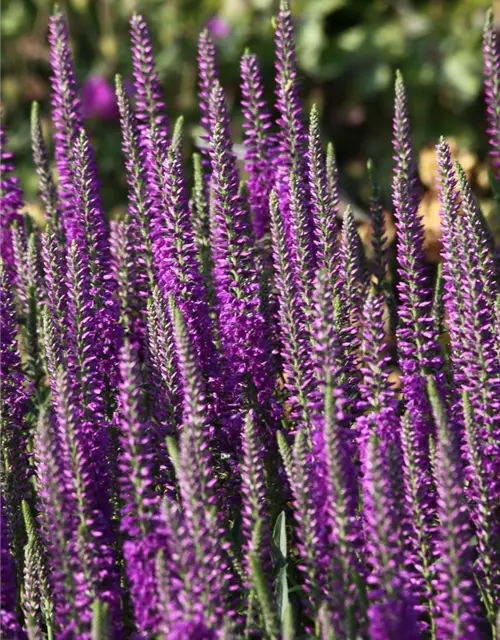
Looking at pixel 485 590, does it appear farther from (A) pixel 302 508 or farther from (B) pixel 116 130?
(B) pixel 116 130

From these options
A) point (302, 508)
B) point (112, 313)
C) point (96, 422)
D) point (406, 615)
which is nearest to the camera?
point (406, 615)

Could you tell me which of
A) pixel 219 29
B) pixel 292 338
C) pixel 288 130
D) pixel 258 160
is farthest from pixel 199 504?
pixel 219 29

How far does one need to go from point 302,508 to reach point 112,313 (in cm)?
96

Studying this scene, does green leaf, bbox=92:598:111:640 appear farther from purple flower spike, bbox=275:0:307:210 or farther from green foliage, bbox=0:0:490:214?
green foliage, bbox=0:0:490:214

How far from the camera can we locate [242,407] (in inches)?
106

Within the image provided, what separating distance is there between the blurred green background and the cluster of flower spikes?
4.60 m

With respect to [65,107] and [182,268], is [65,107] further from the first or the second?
[182,268]

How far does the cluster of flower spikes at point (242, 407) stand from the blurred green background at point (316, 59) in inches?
181

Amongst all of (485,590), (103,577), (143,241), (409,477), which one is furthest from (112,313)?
(485,590)

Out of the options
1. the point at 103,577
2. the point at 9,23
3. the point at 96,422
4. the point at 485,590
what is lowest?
the point at 485,590

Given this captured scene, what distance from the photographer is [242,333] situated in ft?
8.80

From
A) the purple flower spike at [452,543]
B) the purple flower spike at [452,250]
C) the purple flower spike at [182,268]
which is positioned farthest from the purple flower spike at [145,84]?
the purple flower spike at [452,543]

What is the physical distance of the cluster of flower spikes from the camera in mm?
2010

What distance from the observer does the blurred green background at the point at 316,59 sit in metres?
7.93
